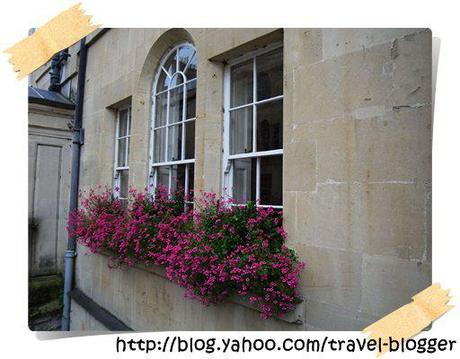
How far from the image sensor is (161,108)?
3645 millimetres

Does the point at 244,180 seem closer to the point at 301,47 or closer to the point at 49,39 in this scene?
the point at 301,47

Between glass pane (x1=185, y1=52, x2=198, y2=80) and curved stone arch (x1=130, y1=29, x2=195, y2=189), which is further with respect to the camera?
curved stone arch (x1=130, y1=29, x2=195, y2=189)

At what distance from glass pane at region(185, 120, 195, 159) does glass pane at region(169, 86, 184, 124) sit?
192 millimetres

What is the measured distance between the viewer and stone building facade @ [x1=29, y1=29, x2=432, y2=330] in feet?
5.05

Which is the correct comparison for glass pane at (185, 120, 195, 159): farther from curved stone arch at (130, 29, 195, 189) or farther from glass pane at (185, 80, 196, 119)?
curved stone arch at (130, 29, 195, 189)

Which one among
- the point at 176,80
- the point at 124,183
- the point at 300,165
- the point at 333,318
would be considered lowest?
the point at 333,318

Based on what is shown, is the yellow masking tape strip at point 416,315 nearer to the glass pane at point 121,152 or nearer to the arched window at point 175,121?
the arched window at point 175,121

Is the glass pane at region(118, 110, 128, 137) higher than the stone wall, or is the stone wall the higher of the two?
the glass pane at region(118, 110, 128, 137)

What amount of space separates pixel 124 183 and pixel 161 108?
3.99 ft

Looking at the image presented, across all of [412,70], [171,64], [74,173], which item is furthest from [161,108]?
[412,70]

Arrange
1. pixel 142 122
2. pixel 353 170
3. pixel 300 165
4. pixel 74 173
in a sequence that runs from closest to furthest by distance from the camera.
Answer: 1. pixel 353 170
2. pixel 300 165
3. pixel 142 122
4. pixel 74 173

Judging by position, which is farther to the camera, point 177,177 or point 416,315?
point 177,177

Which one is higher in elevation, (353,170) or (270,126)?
(270,126)

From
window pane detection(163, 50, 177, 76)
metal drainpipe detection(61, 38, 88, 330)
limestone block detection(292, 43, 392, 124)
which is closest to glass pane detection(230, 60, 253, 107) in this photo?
limestone block detection(292, 43, 392, 124)
